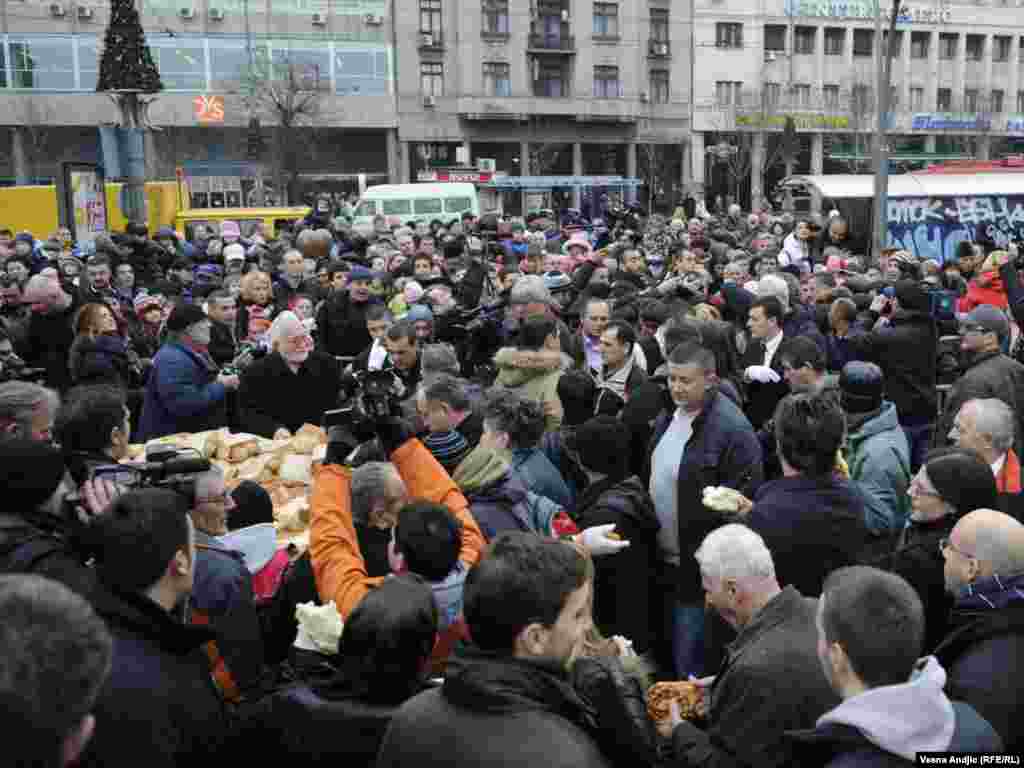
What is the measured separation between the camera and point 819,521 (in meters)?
3.80

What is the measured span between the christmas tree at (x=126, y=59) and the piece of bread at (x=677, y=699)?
16089 mm

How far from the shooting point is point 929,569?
3.60 metres

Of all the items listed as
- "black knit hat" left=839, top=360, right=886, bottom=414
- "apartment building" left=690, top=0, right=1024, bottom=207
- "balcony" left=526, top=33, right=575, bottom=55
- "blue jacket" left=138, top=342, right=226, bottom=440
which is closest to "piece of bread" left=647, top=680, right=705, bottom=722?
"black knit hat" left=839, top=360, right=886, bottom=414

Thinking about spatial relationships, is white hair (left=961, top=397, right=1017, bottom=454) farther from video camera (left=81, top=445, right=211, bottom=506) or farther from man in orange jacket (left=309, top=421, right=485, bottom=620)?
video camera (left=81, top=445, right=211, bottom=506)

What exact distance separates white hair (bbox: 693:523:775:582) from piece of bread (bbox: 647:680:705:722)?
1.18 feet

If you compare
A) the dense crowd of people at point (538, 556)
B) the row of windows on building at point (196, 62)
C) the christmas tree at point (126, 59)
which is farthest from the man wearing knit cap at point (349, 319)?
the row of windows on building at point (196, 62)

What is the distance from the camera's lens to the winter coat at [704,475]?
456 centimetres

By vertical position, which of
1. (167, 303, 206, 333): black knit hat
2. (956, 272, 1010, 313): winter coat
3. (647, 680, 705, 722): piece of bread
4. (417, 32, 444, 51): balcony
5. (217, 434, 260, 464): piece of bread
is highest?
(417, 32, 444, 51): balcony

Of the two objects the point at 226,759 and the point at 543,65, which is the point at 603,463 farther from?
the point at 543,65

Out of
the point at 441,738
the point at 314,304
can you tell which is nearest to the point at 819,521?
the point at 441,738

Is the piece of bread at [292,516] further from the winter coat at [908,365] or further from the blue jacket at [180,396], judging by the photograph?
the winter coat at [908,365]

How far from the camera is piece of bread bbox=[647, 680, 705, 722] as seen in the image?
10.1 ft

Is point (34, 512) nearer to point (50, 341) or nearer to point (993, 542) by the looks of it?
point (993, 542)

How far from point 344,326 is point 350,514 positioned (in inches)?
216
